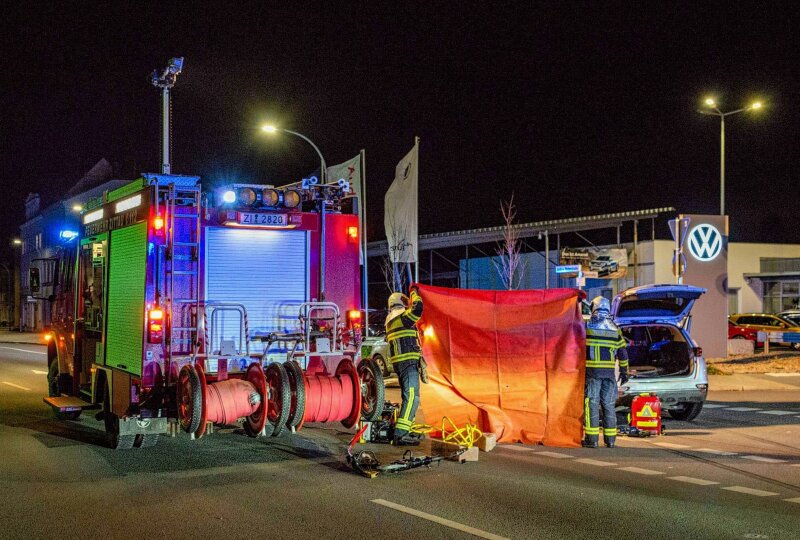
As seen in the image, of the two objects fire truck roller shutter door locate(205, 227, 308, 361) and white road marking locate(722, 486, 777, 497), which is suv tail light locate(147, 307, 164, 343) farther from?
white road marking locate(722, 486, 777, 497)

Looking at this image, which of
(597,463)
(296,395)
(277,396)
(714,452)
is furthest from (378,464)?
(714,452)

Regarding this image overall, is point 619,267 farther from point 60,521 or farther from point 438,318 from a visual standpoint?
point 60,521

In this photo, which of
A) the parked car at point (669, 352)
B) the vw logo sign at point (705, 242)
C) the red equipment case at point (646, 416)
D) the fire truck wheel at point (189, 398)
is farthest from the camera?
the vw logo sign at point (705, 242)

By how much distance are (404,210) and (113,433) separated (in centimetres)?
1060

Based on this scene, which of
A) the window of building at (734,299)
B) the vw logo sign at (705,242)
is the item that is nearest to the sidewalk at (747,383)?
the vw logo sign at (705,242)

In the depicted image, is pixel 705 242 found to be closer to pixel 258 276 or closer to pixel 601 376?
pixel 601 376

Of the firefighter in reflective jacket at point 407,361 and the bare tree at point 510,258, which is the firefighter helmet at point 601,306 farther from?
the bare tree at point 510,258

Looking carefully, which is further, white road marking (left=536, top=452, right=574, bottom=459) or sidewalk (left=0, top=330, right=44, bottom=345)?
sidewalk (left=0, top=330, right=44, bottom=345)

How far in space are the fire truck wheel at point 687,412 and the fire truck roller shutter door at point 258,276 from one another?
6.25 meters

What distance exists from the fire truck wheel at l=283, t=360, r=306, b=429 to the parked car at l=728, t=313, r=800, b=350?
26.3m

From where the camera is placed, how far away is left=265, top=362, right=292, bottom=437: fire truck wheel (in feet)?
29.3

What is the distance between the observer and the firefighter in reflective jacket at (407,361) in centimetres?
1012

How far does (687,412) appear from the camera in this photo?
1262 cm

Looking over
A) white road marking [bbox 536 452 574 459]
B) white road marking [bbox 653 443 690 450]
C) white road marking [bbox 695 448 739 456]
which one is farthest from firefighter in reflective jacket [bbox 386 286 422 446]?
white road marking [bbox 695 448 739 456]
